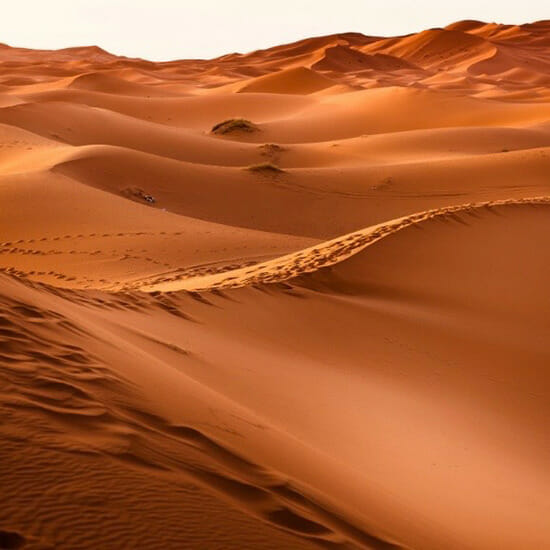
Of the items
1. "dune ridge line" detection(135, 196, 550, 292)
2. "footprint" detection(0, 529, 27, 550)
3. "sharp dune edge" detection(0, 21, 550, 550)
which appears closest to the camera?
"footprint" detection(0, 529, 27, 550)

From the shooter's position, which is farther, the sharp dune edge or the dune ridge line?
the dune ridge line

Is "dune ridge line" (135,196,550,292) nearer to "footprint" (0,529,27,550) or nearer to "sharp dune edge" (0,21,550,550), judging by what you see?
"sharp dune edge" (0,21,550,550)

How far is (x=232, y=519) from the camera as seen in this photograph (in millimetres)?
2582

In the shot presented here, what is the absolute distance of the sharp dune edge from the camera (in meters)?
2.70

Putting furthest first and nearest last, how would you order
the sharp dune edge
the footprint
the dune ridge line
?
the dune ridge line < the sharp dune edge < the footprint

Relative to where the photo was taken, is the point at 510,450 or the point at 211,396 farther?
the point at 510,450

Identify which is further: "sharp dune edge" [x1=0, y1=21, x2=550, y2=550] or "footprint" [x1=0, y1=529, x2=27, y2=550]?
"sharp dune edge" [x1=0, y1=21, x2=550, y2=550]

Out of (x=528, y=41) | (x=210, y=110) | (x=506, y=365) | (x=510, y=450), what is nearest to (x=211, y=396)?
(x=510, y=450)

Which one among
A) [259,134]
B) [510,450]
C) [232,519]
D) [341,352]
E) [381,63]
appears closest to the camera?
[232,519]

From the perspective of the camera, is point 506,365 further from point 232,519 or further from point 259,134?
point 259,134

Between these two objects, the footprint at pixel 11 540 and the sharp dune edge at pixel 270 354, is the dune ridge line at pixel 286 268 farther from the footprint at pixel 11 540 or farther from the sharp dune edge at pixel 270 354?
the footprint at pixel 11 540

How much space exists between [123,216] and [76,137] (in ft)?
34.7

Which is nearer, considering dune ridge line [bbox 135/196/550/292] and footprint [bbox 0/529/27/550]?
footprint [bbox 0/529/27/550]

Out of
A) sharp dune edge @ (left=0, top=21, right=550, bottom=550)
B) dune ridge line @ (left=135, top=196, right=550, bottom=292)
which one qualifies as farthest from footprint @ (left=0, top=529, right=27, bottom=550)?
dune ridge line @ (left=135, top=196, right=550, bottom=292)
